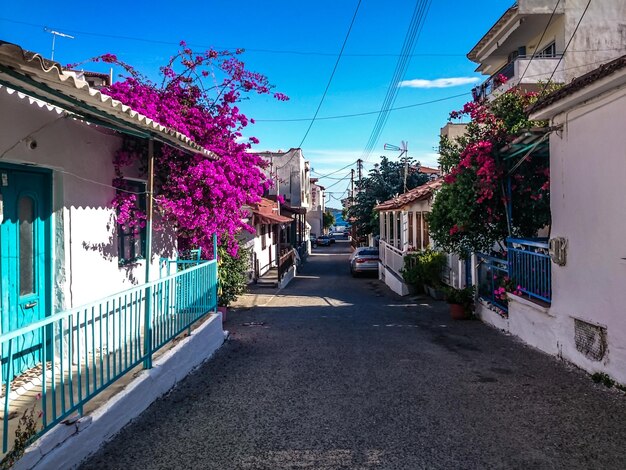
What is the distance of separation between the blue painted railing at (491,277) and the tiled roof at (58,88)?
20.8 feet

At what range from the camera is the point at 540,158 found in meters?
8.45

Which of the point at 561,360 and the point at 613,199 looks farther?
the point at 561,360

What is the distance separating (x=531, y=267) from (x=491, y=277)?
1.82 metres

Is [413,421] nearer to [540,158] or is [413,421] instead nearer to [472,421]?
[472,421]

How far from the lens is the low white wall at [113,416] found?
9.75 ft

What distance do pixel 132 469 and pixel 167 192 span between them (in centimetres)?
438

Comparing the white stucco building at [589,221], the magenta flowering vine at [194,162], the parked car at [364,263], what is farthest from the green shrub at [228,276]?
the parked car at [364,263]

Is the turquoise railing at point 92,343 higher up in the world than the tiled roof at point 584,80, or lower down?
lower down

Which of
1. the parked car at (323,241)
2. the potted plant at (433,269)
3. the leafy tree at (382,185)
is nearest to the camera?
the potted plant at (433,269)

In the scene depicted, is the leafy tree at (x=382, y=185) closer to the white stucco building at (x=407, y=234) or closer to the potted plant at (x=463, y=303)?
the white stucco building at (x=407, y=234)

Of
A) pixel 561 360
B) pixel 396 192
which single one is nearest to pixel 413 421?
pixel 561 360

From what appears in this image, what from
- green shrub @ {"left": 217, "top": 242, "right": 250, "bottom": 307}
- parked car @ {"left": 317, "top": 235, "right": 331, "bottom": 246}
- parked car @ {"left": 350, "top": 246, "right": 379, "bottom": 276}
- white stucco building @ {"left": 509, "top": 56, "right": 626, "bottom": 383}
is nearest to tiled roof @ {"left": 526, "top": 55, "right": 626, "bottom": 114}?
white stucco building @ {"left": 509, "top": 56, "right": 626, "bottom": 383}

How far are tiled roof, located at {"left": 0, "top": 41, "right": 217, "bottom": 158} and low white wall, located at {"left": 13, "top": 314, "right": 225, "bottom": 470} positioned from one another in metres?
2.23

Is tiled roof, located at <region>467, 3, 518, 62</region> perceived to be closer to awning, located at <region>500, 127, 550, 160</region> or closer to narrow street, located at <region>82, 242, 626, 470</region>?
awning, located at <region>500, 127, 550, 160</region>
